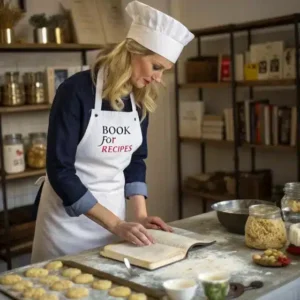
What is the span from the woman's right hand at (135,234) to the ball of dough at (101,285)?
0.89ft

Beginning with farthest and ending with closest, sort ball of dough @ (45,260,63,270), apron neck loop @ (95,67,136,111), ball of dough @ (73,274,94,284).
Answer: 1. apron neck loop @ (95,67,136,111)
2. ball of dough @ (45,260,63,270)
3. ball of dough @ (73,274,94,284)

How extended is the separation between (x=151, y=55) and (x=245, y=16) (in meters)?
2.11

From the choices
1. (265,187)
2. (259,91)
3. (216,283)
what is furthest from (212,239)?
(259,91)

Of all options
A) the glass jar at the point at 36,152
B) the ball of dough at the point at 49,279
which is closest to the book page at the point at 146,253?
the ball of dough at the point at 49,279

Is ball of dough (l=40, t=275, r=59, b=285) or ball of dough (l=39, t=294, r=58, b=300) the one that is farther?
ball of dough (l=40, t=275, r=59, b=285)

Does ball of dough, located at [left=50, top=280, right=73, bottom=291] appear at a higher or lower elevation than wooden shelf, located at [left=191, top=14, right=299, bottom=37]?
lower

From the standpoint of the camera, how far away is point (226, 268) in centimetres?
146

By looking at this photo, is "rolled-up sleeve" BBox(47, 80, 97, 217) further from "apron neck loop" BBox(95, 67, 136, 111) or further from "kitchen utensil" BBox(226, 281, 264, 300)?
"kitchen utensil" BBox(226, 281, 264, 300)

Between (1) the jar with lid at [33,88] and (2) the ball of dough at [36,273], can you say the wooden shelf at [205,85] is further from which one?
(2) the ball of dough at [36,273]

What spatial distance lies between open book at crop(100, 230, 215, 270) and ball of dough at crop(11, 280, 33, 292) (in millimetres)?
280

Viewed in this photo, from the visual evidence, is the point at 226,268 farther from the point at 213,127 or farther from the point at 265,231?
the point at 213,127

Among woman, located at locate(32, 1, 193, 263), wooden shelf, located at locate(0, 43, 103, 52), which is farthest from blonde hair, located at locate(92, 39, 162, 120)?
wooden shelf, located at locate(0, 43, 103, 52)

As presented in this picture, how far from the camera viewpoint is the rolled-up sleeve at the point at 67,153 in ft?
5.76

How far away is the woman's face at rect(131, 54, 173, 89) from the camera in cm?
183
